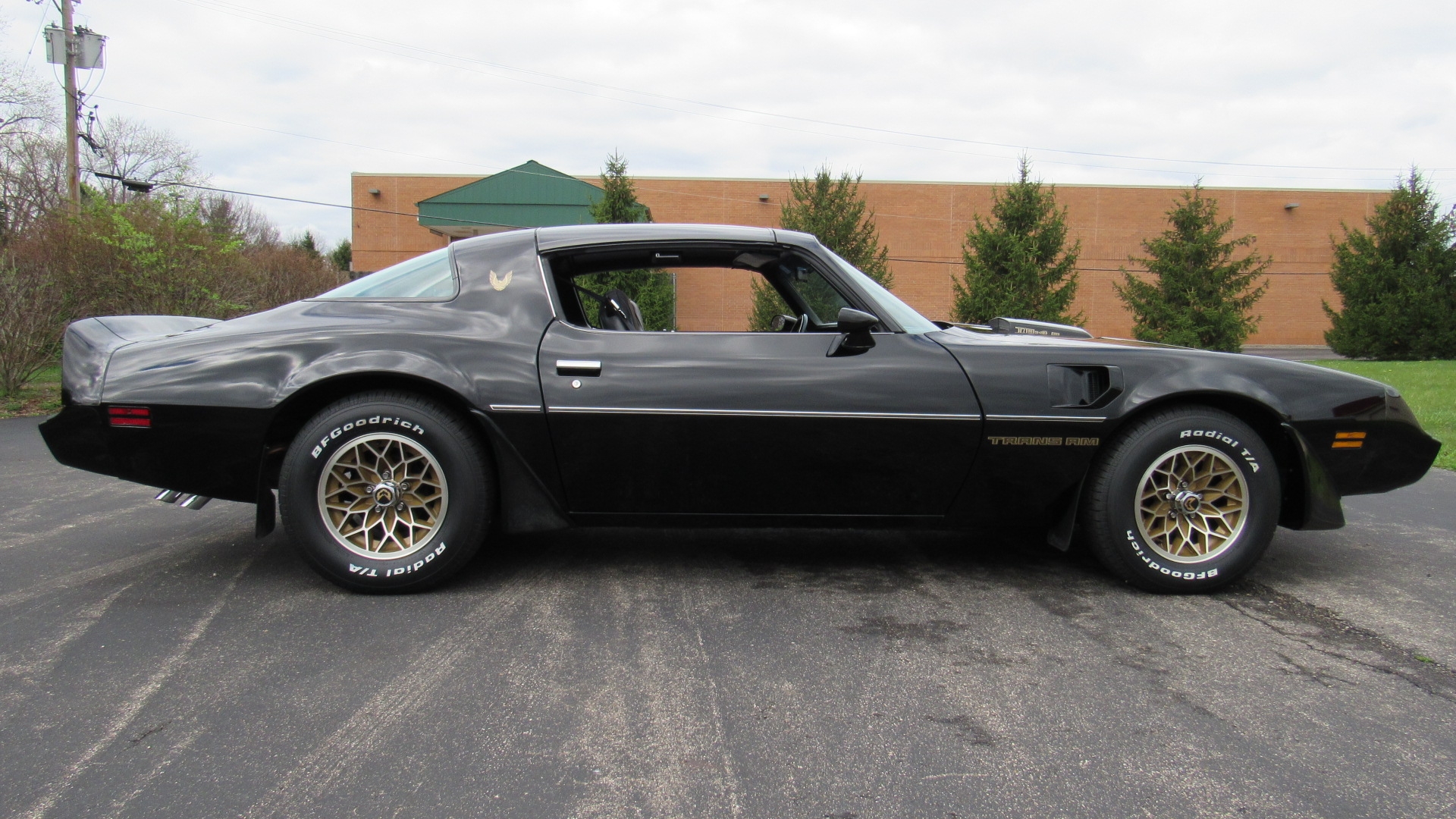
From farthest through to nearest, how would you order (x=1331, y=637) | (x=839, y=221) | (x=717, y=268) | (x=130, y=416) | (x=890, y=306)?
1. (x=839, y=221)
2. (x=717, y=268)
3. (x=890, y=306)
4. (x=130, y=416)
5. (x=1331, y=637)

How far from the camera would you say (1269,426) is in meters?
3.22

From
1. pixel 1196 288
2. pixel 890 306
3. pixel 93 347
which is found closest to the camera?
pixel 93 347

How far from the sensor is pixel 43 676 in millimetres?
2377

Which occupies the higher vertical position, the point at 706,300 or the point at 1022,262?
the point at 1022,262

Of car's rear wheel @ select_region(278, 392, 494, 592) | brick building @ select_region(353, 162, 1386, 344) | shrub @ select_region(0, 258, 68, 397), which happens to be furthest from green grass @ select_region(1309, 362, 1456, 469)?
brick building @ select_region(353, 162, 1386, 344)

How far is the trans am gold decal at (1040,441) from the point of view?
3.09 meters

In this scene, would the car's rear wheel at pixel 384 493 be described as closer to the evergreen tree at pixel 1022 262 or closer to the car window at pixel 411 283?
the car window at pixel 411 283

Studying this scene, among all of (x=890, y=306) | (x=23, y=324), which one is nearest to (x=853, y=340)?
(x=890, y=306)

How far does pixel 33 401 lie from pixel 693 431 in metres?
10.2

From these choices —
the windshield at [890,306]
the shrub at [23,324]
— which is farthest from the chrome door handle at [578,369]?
the shrub at [23,324]

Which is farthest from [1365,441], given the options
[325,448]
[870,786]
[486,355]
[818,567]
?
[325,448]

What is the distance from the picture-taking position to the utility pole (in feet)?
57.4

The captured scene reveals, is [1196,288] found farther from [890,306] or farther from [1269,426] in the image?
[890,306]

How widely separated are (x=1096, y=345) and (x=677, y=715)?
2.09 m
